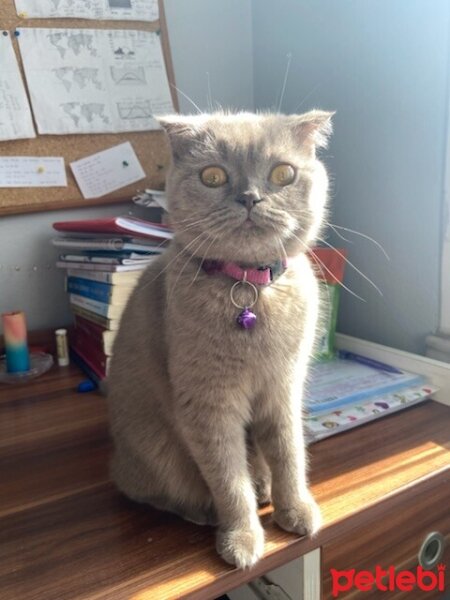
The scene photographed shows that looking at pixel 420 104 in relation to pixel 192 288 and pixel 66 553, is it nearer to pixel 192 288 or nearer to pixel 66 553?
pixel 192 288

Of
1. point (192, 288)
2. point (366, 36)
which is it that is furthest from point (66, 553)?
point (366, 36)

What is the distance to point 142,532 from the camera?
26.5 inches

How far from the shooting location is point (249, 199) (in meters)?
0.60

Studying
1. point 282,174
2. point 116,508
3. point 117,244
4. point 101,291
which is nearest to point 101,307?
point 101,291

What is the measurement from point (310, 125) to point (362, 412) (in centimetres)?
51

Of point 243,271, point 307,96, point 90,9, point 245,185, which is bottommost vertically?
point 243,271

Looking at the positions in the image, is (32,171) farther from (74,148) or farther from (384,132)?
(384,132)

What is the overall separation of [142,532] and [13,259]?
0.80 meters

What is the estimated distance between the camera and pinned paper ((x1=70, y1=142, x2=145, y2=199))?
1.27 metres

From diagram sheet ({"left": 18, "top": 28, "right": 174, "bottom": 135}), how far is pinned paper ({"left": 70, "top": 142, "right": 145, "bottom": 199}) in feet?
0.19

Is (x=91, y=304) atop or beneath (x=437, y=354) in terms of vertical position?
atop

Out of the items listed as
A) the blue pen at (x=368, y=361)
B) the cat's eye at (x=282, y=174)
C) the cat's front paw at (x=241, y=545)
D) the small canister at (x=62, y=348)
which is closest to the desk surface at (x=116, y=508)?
the cat's front paw at (x=241, y=545)

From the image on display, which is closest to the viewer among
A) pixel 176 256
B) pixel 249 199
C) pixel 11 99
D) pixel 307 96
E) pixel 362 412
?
pixel 249 199

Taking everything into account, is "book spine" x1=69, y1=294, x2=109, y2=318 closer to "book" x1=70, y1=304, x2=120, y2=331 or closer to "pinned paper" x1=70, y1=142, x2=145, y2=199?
"book" x1=70, y1=304, x2=120, y2=331
